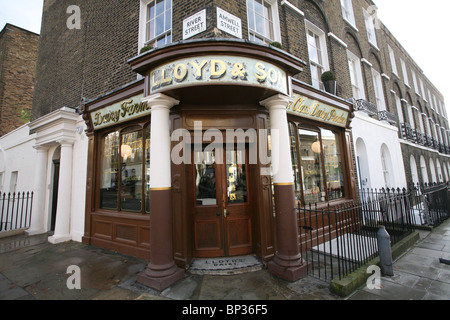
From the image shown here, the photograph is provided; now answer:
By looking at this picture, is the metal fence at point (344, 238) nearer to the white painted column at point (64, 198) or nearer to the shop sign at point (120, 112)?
the shop sign at point (120, 112)

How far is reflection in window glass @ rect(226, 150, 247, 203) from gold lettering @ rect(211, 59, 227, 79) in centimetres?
189

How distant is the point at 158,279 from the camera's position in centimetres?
381

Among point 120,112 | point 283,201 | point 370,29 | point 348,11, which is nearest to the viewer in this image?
point 283,201

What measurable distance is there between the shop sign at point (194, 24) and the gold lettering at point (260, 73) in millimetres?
1723

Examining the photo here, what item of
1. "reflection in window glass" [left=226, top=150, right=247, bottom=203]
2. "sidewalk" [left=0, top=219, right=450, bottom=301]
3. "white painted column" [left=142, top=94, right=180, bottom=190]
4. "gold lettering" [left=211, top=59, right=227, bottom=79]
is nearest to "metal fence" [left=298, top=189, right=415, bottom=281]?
"sidewalk" [left=0, top=219, right=450, bottom=301]

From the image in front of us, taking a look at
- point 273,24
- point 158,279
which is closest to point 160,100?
point 158,279

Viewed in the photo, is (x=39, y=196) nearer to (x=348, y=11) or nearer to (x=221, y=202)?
(x=221, y=202)

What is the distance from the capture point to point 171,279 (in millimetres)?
3916

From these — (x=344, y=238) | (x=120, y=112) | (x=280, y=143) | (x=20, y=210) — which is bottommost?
(x=344, y=238)

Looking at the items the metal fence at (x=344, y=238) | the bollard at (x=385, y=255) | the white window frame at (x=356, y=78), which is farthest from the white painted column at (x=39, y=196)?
the white window frame at (x=356, y=78)

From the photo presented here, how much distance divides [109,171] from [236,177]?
4322 mm

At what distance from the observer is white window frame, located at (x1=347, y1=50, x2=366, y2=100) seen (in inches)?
375

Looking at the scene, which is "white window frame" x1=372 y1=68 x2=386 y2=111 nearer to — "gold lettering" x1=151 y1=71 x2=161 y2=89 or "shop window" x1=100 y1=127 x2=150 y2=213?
"gold lettering" x1=151 y1=71 x2=161 y2=89

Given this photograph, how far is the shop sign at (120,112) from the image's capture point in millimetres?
5363
